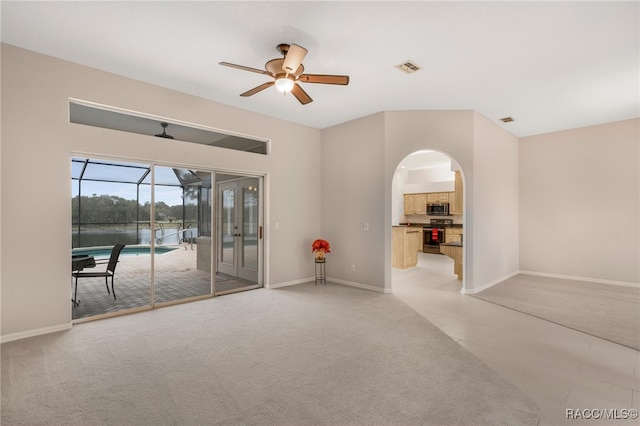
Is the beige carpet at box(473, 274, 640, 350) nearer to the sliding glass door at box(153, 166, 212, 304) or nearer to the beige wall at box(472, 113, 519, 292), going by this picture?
the beige wall at box(472, 113, 519, 292)

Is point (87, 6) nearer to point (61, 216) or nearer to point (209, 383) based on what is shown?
point (61, 216)

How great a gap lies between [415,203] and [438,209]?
0.92m

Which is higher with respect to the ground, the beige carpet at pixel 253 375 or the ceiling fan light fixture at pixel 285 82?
Answer: the ceiling fan light fixture at pixel 285 82

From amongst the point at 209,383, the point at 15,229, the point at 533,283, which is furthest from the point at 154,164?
the point at 533,283

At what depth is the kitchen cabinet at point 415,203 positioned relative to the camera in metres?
10.5

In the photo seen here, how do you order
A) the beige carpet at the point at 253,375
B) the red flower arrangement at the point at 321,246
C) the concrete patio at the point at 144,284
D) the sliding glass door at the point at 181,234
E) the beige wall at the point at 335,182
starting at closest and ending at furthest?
the beige carpet at the point at 253,375 < the beige wall at the point at 335,182 < the concrete patio at the point at 144,284 < the sliding glass door at the point at 181,234 < the red flower arrangement at the point at 321,246

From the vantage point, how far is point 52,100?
3.51m

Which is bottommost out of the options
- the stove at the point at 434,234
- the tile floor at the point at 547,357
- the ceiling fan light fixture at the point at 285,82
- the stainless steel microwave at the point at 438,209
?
the tile floor at the point at 547,357

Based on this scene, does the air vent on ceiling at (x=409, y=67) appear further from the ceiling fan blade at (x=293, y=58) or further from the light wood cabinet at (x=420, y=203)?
the light wood cabinet at (x=420, y=203)

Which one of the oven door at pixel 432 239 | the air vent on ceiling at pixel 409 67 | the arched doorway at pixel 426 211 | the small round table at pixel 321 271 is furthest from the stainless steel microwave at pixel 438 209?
the air vent on ceiling at pixel 409 67

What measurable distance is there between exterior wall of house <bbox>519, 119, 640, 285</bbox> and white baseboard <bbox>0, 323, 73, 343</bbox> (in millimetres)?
8587

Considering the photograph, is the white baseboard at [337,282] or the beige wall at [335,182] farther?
the white baseboard at [337,282]

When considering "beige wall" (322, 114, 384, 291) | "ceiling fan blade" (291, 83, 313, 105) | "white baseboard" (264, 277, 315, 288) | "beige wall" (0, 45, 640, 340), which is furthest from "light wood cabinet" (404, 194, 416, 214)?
"ceiling fan blade" (291, 83, 313, 105)

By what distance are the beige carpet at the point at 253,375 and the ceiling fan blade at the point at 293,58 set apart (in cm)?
288
